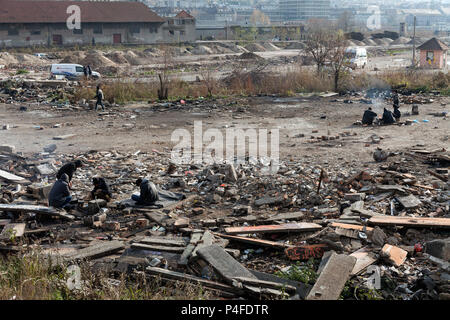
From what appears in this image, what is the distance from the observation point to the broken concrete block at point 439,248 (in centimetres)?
654

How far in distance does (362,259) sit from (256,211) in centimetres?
291

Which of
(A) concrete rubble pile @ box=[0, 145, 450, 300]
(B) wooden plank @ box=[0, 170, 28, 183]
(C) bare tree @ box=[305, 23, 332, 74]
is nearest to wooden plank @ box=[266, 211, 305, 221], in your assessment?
(A) concrete rubble pile @ box=[0, 145, 450, 300]

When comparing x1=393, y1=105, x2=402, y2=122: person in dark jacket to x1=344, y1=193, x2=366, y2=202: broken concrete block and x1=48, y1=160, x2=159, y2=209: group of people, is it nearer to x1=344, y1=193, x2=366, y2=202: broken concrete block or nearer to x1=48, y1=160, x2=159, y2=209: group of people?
x1=344, y1=193, x2=366, y2=202: broken concrete block

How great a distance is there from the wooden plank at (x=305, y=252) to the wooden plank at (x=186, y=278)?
1363mm

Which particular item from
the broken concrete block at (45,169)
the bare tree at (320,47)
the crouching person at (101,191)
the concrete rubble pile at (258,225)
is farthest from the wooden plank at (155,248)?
the bare tree at (320,47)

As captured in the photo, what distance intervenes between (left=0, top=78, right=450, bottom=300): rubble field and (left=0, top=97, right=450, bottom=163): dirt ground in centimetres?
11

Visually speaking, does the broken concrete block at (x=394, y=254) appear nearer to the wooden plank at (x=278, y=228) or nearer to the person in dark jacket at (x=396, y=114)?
the wooden plank at (x=278, y=228)

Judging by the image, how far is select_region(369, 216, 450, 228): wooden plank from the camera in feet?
24.1

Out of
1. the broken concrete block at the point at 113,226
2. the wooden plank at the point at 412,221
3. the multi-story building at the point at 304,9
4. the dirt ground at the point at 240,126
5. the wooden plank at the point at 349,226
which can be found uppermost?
the multi-story building at the point at 304,9

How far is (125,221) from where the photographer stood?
8758mm

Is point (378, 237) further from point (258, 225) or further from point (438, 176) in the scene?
point (438, 176)

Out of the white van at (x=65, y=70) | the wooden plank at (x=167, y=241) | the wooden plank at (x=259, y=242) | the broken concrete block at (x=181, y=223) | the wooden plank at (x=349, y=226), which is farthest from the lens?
the white van at (x=65, y=70)

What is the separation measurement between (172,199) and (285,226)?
2.87m
